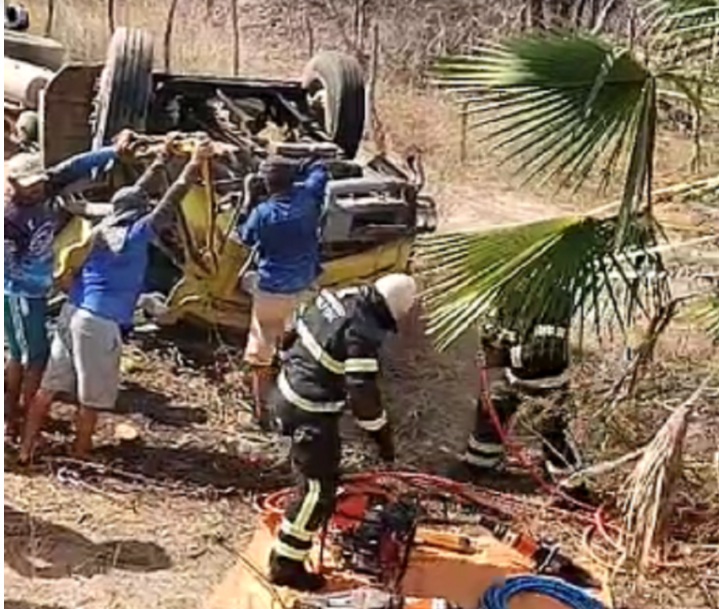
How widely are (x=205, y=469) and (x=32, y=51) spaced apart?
3509mm

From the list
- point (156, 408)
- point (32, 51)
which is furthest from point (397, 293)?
point (32, 51)

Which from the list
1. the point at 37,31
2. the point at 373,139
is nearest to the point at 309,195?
the point at 373,139

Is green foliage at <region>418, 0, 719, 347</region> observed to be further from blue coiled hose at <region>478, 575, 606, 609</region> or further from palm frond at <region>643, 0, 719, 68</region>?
blue coiled hose at <region>478, 575, 606, 609</region>

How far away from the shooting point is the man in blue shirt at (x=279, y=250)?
25.0 ft

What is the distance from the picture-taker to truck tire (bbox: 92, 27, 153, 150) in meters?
8.28

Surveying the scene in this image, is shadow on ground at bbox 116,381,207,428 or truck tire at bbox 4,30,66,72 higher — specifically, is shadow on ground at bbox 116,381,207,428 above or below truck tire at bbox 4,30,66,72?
below

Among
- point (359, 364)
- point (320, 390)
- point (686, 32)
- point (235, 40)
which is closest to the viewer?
point (686, 32)

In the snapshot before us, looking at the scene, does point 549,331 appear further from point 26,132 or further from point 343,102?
point 26,132

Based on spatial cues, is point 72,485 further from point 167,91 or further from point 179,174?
point 167,91

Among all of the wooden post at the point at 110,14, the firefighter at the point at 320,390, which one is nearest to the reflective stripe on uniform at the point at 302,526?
the firefighter at the point at 320,390

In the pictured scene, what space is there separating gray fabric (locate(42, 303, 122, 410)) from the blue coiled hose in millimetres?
2128

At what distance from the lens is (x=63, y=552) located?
657cm

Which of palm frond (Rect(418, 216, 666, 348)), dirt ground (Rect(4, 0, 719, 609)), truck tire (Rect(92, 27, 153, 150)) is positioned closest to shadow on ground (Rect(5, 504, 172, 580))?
dirt ground (Rect(4, 0, 719, 609))

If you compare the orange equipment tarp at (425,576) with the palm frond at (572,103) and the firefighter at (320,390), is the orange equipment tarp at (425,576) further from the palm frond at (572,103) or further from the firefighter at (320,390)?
the palm frond at (572,103)
